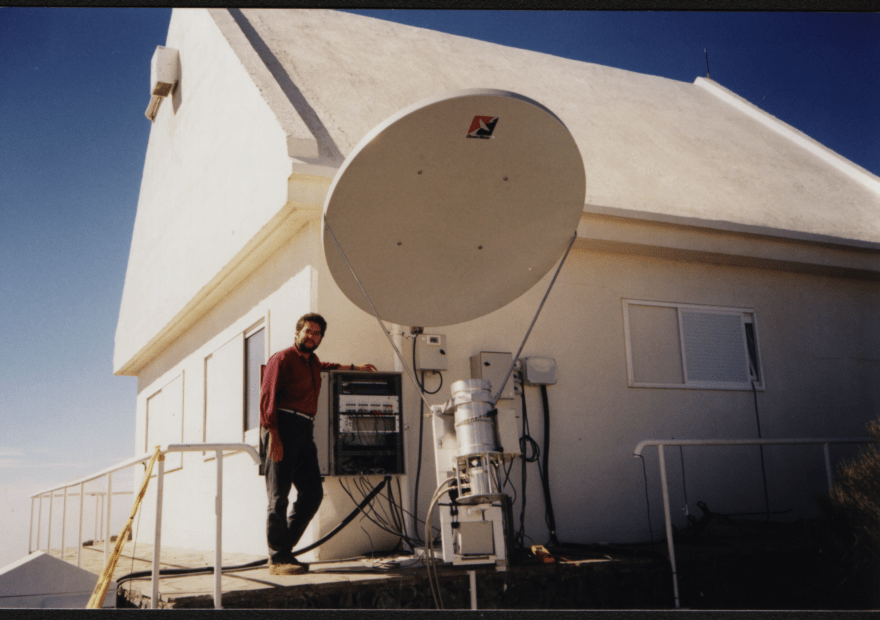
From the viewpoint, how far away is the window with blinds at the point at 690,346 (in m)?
7.77

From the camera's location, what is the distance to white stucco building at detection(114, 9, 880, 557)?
6.93 m

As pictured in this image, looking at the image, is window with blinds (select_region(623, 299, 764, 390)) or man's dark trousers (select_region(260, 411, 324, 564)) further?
window with blinds (select_region(623, 299, 764, 390))

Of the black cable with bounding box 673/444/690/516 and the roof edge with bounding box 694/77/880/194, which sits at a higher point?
the roof edge with bounding box 694/77/880/194

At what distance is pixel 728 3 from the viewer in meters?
4.08

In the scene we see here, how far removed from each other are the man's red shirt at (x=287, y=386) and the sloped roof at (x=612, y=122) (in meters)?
2.17

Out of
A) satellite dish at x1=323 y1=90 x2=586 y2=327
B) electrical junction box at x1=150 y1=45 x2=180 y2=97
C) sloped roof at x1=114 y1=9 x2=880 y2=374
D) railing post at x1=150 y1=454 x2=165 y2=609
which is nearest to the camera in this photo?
railing post at x1=150 y1=454 x2=165 y2=609

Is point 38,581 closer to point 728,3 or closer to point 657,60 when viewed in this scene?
point 728,3

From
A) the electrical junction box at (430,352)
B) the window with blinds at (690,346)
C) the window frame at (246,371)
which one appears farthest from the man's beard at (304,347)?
the window with blinds at (690,346)

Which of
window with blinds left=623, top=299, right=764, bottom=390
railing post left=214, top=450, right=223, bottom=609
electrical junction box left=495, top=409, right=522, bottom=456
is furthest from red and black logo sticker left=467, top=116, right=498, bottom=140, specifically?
window with blinds left=623, top=299, right=764, bottom=390

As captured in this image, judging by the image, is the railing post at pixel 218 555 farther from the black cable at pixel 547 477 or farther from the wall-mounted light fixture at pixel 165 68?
the wall-mounted light fixture at pixel 165 68

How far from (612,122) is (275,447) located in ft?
20.9

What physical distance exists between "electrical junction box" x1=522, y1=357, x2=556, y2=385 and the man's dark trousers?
7.34 ft

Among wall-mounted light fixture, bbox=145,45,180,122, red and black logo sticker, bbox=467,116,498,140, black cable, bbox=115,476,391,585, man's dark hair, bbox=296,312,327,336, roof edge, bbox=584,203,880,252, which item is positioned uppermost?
wall-mounted light fixture, bbox=145,45,180,122

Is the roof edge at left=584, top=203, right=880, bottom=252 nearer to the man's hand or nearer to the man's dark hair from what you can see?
the man's dark hair
